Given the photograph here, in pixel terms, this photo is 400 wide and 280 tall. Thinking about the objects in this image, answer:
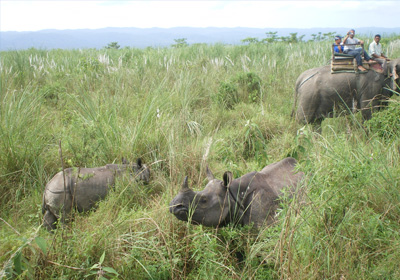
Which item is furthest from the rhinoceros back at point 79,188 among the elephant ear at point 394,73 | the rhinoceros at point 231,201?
the elephant ear at point 394,73

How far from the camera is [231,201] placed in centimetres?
327

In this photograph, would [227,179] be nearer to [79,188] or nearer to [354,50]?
[79,188]

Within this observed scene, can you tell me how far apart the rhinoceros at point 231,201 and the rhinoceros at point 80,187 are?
940 mm

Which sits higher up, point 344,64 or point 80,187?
point 344,64

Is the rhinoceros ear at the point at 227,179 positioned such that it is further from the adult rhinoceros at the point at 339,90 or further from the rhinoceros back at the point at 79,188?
the adult rhinoceros at the point at 339,90

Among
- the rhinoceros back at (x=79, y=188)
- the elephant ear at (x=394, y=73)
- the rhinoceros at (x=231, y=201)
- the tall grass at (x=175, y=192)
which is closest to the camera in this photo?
the tall grass at (x=175, y=192)

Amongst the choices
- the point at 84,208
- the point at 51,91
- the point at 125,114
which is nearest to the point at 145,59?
the point at 51,91

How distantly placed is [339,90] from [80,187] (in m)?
4.90

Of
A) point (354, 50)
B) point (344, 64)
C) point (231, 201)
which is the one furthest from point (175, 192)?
point (354, 50)

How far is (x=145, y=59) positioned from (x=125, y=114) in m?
4.94

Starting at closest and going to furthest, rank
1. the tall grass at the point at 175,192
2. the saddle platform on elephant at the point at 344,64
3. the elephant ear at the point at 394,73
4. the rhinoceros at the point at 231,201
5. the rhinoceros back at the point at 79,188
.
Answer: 1. the tall grass at the point at 175,192
2. the rhinoceros at the point at 231,201
3. the rhinoceros back at the point at 79,188
4. the elephant ear at the point at 394,73
5. the saddle platform on elephant at the point at 344,64

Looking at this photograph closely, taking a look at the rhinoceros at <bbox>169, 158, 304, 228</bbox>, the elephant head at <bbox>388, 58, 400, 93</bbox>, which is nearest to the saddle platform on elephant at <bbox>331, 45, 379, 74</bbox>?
the elephant head at <bbox>388, 58, 400, 93</bbox>

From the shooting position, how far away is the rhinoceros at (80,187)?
146 inches

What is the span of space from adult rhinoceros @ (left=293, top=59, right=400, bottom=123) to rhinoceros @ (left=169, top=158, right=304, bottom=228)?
11.4 feet
